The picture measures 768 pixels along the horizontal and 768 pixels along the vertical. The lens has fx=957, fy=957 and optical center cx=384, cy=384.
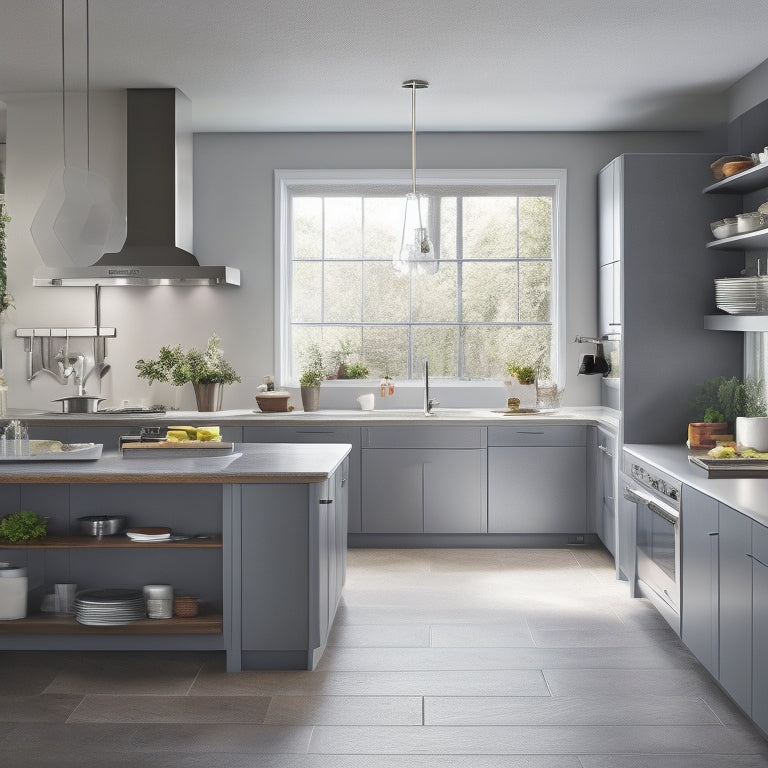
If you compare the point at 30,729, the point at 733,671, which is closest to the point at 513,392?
the point at 733,671

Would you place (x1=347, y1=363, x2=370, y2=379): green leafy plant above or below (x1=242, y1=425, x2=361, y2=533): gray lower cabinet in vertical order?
above

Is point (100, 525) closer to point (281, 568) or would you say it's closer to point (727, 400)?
point (281, 568)

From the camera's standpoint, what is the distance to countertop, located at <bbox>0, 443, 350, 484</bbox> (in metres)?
3.74

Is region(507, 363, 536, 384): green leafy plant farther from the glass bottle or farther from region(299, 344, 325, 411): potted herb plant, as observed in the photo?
the glass bottle

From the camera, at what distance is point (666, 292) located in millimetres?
5148

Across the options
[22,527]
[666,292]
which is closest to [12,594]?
[22,527]

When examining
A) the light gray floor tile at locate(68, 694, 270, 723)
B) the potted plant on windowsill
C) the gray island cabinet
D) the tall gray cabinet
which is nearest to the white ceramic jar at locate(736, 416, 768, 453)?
the tall gray cabinet

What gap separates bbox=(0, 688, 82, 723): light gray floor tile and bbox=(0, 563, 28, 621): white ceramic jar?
0.37 meters

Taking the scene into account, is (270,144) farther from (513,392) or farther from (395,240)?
(513,392)

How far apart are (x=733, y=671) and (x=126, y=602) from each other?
2.28m

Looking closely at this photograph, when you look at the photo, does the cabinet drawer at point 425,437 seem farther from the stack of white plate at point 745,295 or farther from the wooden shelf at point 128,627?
the wooden shelf at point 128,627

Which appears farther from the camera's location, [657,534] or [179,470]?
[657,534]

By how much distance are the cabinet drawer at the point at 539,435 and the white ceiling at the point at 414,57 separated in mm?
2001

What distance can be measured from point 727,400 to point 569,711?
222 cm
